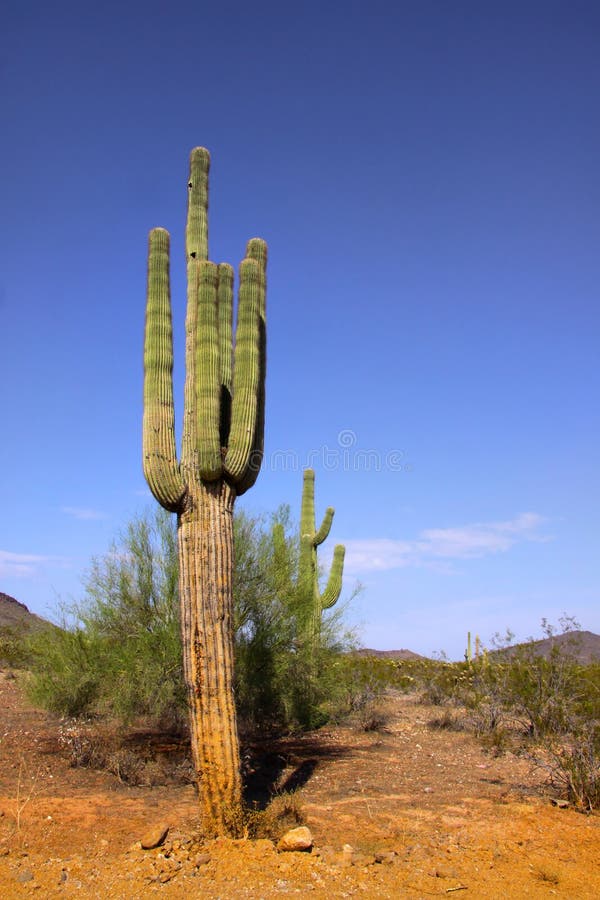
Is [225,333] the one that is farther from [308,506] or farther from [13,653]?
[13,653]

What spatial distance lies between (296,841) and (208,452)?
3.44 m

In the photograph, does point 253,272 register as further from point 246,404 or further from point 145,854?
point 145,854

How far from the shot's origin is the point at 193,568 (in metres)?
6.34

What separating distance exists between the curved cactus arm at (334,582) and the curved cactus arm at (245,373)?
7.83 meters

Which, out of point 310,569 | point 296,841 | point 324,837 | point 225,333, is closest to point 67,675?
point 310,569

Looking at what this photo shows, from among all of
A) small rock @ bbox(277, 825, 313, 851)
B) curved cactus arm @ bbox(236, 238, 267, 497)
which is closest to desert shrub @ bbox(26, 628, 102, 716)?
curved cactus arm @ bbox(236, 238, 267, 497)

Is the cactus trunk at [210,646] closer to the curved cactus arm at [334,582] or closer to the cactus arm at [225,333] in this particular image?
the cactus arm at [225,333]

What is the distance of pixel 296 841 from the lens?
5.56 meters

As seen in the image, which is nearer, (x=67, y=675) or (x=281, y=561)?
(x=67, y=675)

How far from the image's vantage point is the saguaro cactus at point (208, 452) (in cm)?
603

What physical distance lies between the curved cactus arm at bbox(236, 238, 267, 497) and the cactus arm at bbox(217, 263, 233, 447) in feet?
1.09

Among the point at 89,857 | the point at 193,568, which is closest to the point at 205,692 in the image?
the point at 193,568

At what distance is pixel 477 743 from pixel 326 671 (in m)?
2.79

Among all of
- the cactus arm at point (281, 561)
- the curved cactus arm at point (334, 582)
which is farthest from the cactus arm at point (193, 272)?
the curved cactus arm at point (334, 582)
